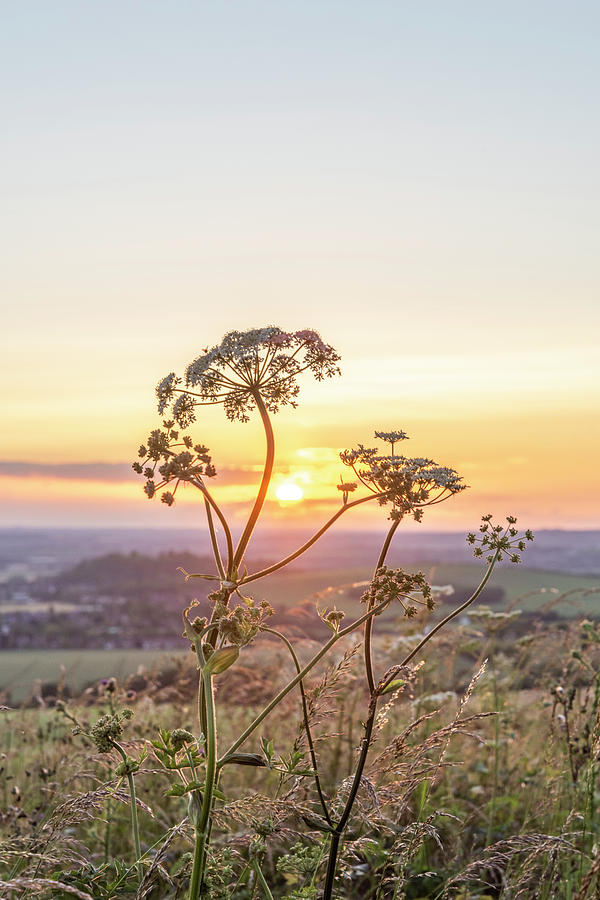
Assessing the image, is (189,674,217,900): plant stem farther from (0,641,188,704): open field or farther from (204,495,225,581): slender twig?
(0,641,188,704): open field

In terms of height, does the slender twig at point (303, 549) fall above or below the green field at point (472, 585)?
above

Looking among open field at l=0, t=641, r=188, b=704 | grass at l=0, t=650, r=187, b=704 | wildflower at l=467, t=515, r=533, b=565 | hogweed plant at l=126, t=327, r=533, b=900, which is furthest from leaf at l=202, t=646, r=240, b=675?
open field at l=0, t=641, r=188, b=704

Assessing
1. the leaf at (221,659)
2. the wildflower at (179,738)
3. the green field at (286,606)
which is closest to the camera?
the leaf at (221,659)

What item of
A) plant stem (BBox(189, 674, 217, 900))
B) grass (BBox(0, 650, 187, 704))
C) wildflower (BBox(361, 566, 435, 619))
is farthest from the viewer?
grass (BBox(0, 650, 187, 704))

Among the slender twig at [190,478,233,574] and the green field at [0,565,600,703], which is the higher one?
the slender twig at [190,478,233,574]

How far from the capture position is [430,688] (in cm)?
815

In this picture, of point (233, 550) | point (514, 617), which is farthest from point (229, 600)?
point (514, 617)

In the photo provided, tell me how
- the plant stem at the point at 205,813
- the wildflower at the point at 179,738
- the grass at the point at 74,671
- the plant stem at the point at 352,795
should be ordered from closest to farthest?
the plant stem at the point at 205,813
the wildflower at the point at 179,738
the plant stem at the point at 352,795
the grass at the point at 74,671

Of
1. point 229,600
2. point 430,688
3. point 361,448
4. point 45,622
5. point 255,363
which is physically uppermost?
point 255,363

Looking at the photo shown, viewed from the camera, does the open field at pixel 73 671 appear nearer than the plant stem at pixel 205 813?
No

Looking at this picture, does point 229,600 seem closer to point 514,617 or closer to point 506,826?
point 506,826

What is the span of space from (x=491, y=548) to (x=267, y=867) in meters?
3.57

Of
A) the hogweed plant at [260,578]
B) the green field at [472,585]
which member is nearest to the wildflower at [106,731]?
the hogweed plant at [260,578]

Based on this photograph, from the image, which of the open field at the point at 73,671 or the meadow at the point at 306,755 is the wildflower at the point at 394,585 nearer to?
the meadow at the point at 306,755
